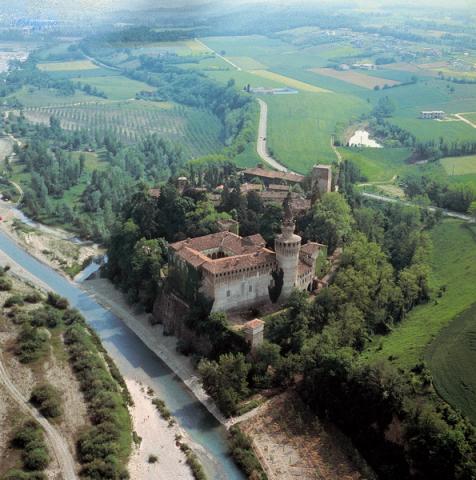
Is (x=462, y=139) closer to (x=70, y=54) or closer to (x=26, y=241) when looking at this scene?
(x=26, y=241)

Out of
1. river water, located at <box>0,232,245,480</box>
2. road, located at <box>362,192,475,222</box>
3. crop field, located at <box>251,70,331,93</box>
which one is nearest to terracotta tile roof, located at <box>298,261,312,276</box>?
river water, located at <box>0,232,245,480</box>

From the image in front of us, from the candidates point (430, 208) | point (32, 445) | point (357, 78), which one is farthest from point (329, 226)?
point (357, 78)

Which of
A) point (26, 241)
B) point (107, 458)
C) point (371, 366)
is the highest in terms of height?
point (371, 366)

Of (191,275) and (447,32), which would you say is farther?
(447,32)

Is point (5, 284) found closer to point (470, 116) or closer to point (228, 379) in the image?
point (228, 379)

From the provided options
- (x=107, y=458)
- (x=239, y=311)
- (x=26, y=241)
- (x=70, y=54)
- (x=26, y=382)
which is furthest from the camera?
(x=70, y=54)

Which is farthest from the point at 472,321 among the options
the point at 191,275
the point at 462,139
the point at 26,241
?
the point at 462,139
